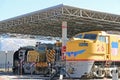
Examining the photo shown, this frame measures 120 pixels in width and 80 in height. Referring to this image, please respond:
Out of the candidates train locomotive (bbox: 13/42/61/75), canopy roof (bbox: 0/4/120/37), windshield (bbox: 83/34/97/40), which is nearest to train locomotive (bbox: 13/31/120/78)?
windshield (bbox: 83/34/97/40)

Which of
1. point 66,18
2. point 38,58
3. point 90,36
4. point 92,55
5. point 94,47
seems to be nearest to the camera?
point 92,55

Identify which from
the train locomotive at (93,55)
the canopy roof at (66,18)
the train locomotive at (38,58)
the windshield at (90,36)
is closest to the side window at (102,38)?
the train locomotive at (93,55)

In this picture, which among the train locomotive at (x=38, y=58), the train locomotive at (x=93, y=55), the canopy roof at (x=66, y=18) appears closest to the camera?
the train locomotive at (x=93, y=55)

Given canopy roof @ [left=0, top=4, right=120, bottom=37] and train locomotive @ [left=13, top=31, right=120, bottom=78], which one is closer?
train locomotive @ [left=13, top=31, right=120, bottom=78]

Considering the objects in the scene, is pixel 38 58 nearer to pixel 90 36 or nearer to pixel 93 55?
pixel 90 36

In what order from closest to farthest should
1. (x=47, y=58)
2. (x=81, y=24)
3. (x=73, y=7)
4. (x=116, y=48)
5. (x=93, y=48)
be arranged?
(x=93, y=48), (x=116, y=48), (x=47, y=58), (x=73, y=7), (x=81, y=24)

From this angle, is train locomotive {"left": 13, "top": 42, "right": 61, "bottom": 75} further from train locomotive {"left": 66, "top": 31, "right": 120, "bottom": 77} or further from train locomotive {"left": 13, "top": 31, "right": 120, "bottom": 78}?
train locomotive {"left": 66, "top": 31, "right": 120, "bottom": 77}

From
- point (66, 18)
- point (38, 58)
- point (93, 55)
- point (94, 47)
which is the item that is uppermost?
point (66, 18)

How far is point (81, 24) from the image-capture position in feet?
117

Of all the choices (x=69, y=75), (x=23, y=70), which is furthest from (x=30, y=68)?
(x=69, y=75)

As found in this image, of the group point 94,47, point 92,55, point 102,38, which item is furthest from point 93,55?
point 102,38

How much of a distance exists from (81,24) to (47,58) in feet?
35.1

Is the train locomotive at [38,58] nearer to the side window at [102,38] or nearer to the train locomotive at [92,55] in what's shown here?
the train locomotive at [92,55]

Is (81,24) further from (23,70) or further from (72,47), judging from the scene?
(72,47)
